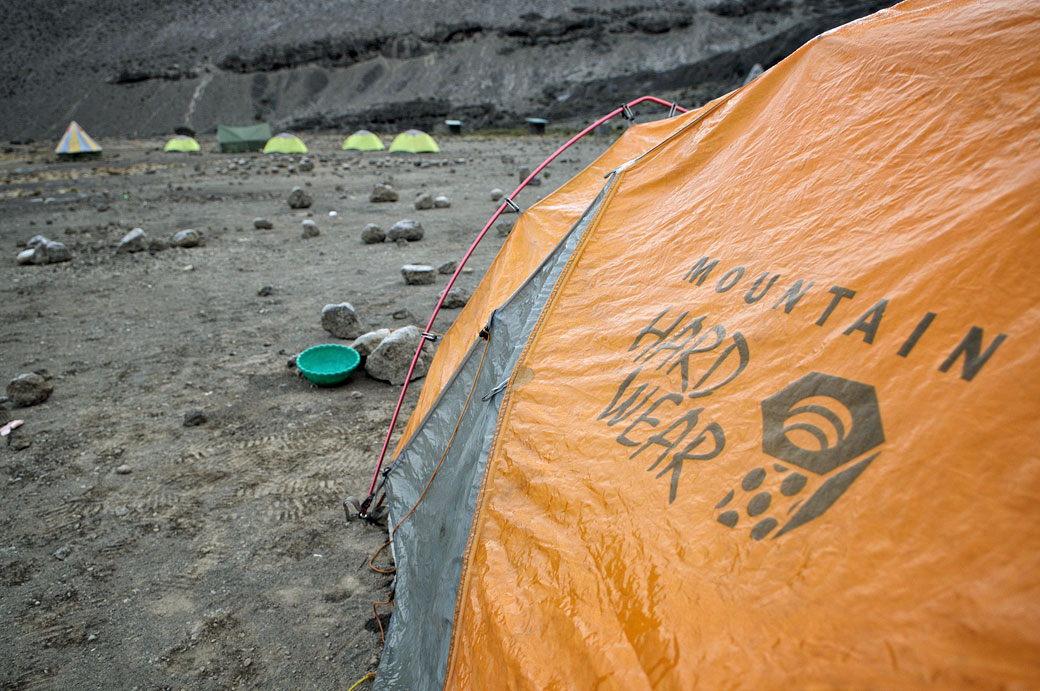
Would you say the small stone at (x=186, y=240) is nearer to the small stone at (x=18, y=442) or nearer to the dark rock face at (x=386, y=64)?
the small stone at (x=18, y=442)

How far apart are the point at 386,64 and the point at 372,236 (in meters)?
40.9

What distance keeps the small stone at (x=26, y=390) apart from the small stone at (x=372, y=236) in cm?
561

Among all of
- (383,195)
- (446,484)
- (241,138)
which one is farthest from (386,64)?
(446,484)

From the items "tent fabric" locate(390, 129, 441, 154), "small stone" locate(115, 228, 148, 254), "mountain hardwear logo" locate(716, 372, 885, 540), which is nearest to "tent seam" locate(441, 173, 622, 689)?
"mountain hardwear logo" locate(716, 372, 885, 540)

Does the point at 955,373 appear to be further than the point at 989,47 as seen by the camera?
No

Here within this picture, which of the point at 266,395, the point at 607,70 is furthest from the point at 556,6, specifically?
the point at 266,395

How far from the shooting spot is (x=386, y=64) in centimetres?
4503

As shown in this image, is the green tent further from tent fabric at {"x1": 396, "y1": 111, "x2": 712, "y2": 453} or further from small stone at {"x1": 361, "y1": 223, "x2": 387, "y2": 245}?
tent fabric at {"x1": 396, "y1": 111, "x2": 712, "y2": 453}

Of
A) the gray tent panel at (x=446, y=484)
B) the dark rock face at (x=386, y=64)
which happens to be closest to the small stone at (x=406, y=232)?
the gray tent panel at (x=446, y=484)

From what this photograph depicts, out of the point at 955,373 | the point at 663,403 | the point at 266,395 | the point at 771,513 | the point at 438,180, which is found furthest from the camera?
the point at 438,180

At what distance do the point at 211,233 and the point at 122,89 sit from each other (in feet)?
151

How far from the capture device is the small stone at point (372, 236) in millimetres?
10031

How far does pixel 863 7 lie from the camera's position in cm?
3278

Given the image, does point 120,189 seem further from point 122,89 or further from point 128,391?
point 122,89
